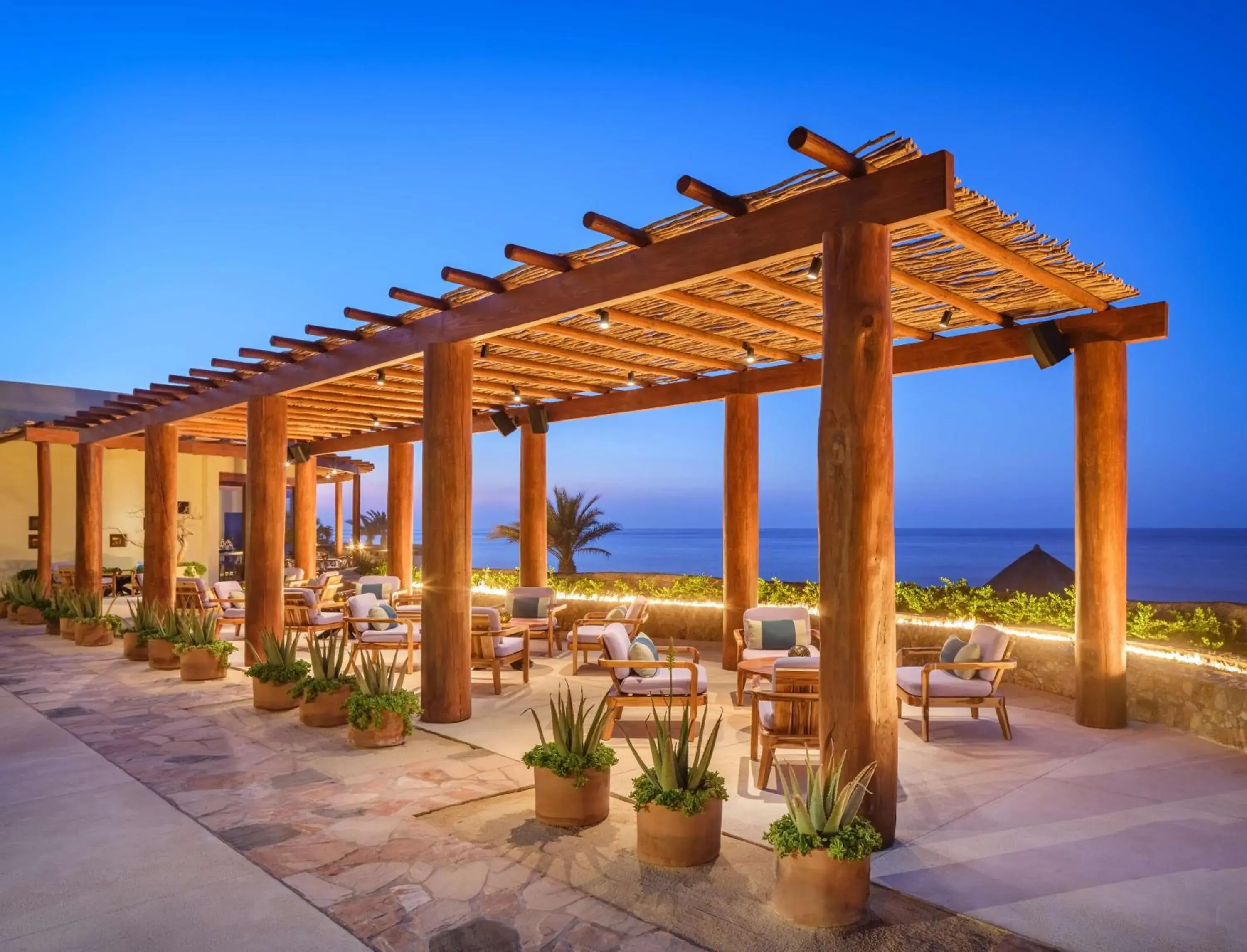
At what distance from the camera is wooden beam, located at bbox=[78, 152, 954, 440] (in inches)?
158

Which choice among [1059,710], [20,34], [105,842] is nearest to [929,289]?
[1059,710]

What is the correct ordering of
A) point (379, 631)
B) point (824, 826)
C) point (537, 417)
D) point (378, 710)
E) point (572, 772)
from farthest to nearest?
point (537, 417), point (379, 631), point (378, 710), point (572, 772), point (824, 826)

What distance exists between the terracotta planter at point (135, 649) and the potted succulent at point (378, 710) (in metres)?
5.18

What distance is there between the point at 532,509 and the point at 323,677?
5.70m

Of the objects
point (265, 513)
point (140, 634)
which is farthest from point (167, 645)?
point (265, 513)

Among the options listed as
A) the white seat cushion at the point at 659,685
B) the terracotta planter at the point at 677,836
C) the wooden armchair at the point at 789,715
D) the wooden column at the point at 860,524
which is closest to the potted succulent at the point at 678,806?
the terracotta planter at the point at 677,836

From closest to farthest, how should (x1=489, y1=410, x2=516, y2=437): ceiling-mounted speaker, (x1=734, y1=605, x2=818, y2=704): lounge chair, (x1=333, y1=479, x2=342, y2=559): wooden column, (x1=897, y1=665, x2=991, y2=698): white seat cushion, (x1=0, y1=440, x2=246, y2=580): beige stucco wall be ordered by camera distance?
(x1=897, y1=665, x2=991, y2=698): white seat cushion
(x1=734, y1=605, x2=818, y2=704): lounge chair
(x1=489, y1=410, x2=516, y2=437): ceiling-mounted speaker
(x1=0, y1=440, x2=246, y2=580): beige stucco wall
(x1=333, y1=479, x2=342, y2=559): wooden column

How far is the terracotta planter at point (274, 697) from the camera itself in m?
7.11

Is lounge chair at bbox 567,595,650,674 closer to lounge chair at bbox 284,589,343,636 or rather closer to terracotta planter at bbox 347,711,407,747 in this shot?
terracotta planter at bbox 347,711,407,747

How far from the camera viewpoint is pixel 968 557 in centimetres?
7094

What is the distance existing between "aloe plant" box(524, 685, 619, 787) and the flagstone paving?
0.30 meters

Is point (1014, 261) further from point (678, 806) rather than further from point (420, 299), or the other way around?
point (420, 299)

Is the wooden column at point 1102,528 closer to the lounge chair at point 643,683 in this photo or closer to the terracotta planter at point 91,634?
the lounge chair at point 643,683

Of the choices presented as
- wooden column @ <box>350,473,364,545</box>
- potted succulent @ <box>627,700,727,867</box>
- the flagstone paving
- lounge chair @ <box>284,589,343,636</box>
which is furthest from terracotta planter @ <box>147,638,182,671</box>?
wooden column @ <box>350,473,364,545</box>
